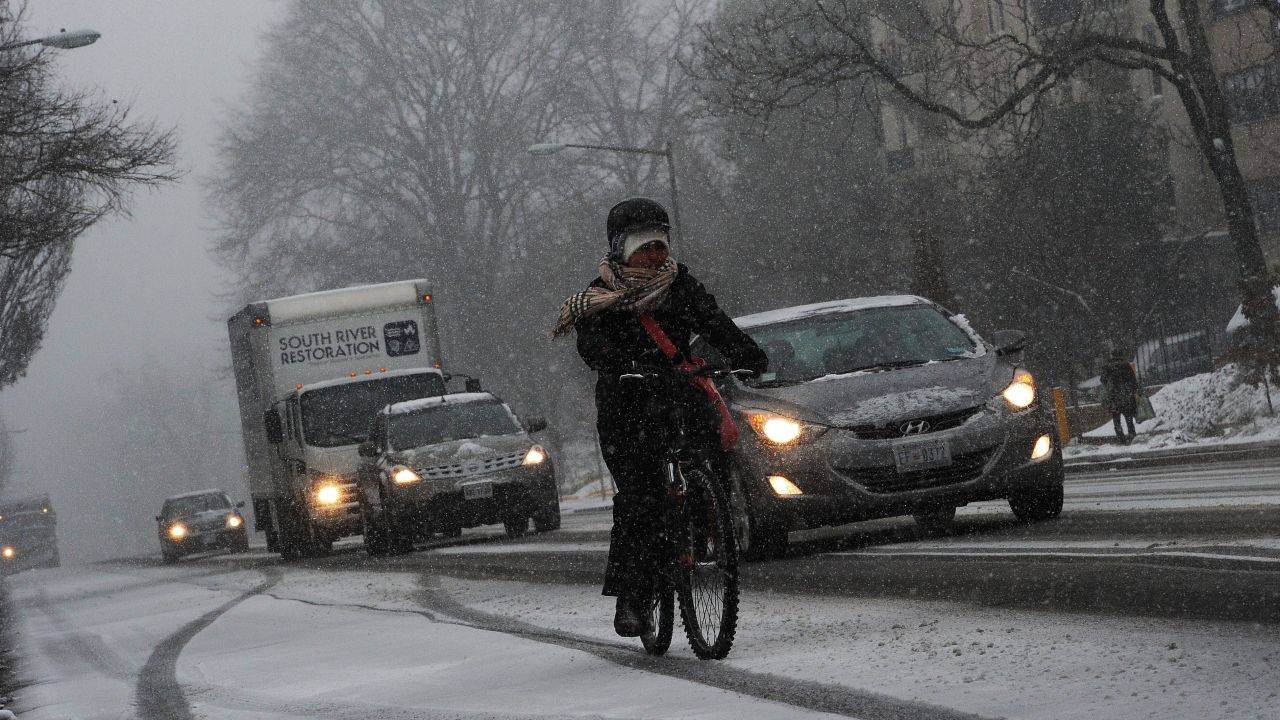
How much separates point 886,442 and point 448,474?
32.7ft

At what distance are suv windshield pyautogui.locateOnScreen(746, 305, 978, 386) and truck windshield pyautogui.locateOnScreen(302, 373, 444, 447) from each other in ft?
37.3

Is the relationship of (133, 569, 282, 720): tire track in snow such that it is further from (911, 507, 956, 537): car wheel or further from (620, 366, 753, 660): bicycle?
(911, 507, 956, 537): car wheel

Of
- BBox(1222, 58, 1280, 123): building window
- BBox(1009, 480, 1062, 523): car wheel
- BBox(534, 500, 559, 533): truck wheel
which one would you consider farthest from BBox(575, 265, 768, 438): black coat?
BBox(1222, 58, 1280, 123): building window

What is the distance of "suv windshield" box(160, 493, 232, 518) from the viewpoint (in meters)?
42.9

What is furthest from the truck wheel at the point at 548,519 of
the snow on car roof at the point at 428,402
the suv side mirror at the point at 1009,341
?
the suv side mirror at the point at 1009,341

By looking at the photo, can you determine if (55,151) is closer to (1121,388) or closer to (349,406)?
(349,406)

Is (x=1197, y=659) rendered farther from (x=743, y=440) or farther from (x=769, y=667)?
(x=743, y=440)

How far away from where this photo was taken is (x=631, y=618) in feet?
23.1

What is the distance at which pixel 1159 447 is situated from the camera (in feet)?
73.0

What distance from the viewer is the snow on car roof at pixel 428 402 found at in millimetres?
21344

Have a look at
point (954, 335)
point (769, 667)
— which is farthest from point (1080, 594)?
point (954, 335)

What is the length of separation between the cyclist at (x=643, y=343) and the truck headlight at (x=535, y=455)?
13.8 m

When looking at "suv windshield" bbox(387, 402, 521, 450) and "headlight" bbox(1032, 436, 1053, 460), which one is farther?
"suv windshield" bbox(387, 402, 521, 450)

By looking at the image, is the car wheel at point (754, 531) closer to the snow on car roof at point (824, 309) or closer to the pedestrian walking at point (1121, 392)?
the snow on car roof at point (824, 309)
